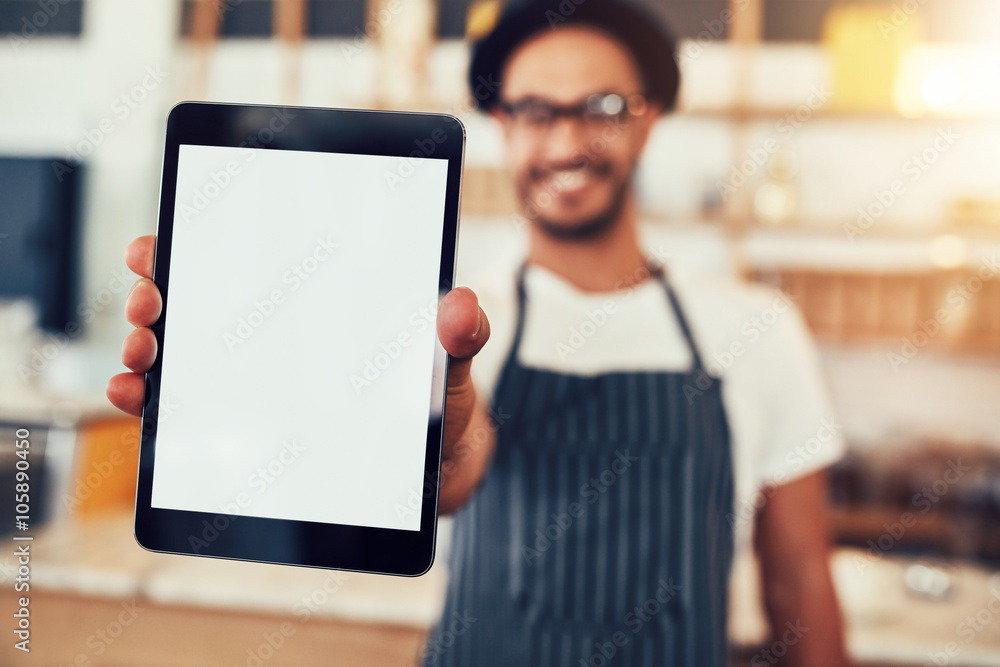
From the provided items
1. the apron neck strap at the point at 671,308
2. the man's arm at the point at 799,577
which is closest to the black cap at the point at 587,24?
the apron neck strap at the point at 671,308

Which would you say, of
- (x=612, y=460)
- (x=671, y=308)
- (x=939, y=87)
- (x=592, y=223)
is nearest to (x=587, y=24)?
(x=592, y=223)

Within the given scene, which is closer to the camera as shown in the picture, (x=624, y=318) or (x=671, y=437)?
(x=671, y=437)

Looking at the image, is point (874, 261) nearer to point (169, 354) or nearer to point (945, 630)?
point (945, 630)

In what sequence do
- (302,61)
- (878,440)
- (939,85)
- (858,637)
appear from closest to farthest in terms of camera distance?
(858,637)
(939,85)
(878,440)
(302,61)

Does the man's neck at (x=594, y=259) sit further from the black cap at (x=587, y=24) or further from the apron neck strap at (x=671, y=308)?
the black cap at (x=587, y=24)

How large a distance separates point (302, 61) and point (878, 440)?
2488 mm

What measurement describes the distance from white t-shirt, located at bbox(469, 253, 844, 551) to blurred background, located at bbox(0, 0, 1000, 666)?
1.65 ft

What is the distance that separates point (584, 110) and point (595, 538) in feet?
2.08

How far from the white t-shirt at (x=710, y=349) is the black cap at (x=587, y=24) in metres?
0.31

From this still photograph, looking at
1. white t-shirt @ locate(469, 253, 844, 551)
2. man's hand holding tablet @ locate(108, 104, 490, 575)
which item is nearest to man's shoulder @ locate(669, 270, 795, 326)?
white t-shirt @ locate(469, 253, 844, 551)

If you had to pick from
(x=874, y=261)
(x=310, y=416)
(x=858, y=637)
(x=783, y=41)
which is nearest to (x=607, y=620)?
(x=858, y=637)

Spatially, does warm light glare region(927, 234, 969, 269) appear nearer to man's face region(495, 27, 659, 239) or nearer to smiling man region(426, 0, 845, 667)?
smiling man region(426, 0, 845, 667)

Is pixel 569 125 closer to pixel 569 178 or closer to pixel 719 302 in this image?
pixel 569 178

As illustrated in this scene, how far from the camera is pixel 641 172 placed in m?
2.62
